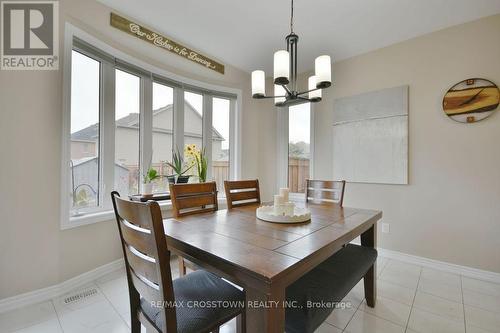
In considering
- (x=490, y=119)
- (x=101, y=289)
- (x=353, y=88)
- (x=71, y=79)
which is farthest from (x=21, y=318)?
(x=490, y=119)

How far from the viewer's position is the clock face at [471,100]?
7.14 feet

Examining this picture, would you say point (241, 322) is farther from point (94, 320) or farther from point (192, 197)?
point (94, 320)

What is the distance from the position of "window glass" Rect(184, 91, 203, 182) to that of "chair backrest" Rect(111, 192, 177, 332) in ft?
6.98

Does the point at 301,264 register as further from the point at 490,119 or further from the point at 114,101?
the point at 490,119

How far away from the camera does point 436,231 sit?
8.04ft

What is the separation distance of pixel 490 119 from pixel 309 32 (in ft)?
6.58

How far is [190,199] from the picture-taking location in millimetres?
1714

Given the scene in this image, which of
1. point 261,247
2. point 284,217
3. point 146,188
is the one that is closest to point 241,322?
point 261,247

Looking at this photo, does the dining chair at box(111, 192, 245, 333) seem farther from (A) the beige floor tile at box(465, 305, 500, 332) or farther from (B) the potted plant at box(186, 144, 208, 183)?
(B) the potted plant at box(186, 144, 208, 183)

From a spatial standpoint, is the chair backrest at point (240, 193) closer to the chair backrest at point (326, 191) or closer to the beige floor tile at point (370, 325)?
the chair backrest at point (326, 191)

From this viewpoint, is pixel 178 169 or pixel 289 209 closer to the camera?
pixel 289 209

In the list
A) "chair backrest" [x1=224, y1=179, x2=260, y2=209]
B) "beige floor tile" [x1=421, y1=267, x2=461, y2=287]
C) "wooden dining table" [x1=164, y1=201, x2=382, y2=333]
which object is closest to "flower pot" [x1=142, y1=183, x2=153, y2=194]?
"chair backrest" [x1=224, y1=179, x2=260, y2=209]

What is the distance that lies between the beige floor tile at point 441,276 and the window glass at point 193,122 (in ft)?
9.23

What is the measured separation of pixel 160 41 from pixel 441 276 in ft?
12.9
